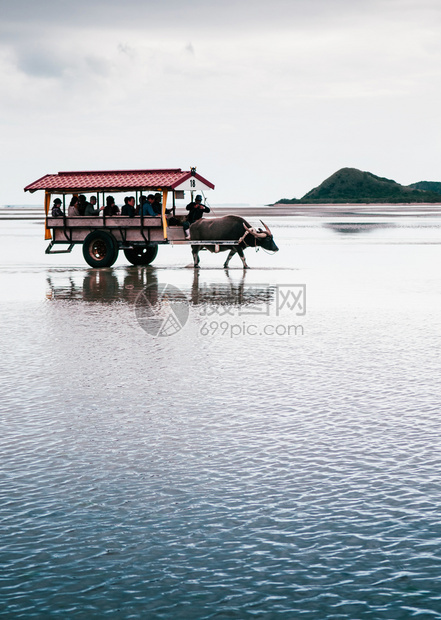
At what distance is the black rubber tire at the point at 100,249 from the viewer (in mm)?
25703

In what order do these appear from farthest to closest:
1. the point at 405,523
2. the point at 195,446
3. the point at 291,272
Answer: the point at 291,272 < the point at 195,446 < the point at 405,523

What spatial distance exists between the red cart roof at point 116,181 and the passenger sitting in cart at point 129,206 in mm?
504

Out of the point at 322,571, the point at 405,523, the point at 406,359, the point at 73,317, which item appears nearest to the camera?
the point at 322,571

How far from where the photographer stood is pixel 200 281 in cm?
2195

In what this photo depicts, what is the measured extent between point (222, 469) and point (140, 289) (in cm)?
1380

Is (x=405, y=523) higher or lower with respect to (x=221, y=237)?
lower

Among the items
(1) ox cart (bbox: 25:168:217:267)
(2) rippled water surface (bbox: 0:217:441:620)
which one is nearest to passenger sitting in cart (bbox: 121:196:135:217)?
(1) ox cart (bbox: 25:168:217:267)

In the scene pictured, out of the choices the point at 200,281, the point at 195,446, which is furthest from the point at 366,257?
the point at 195,446

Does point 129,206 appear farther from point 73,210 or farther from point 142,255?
point 142,255

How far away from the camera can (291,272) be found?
24.5 metres

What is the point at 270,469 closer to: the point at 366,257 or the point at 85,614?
the point at 85,614

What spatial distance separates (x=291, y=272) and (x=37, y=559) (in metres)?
20.0

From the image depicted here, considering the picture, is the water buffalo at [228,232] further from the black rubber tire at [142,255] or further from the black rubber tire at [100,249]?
the black rubber tire at [142,255]

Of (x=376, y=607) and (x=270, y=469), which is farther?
(x=270, y=469)
